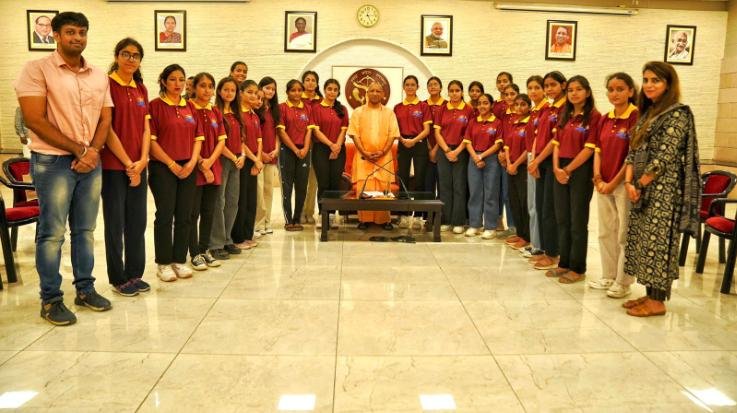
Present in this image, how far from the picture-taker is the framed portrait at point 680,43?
1004 cm

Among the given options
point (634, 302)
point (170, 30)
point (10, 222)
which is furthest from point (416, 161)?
point (170, 30)

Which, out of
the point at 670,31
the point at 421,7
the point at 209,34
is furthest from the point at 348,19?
the point at 670,31

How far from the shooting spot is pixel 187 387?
2.45 metres

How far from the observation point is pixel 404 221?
690cm

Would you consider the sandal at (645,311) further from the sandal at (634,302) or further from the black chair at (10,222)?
the black chair at (10,222)

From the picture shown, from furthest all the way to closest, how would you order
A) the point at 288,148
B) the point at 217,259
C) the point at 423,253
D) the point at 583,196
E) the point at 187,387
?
the point at 288,148 < the point at 423,253 < the point at 217,259 < the point at 583,196 < the point at 187,387

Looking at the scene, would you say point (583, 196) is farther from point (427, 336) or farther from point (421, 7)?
point (421, 7)

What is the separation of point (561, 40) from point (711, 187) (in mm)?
5519

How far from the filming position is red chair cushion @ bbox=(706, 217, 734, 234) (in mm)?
4285

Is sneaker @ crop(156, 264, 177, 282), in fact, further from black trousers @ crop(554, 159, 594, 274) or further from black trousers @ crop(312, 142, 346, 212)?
black trousers @ crop(554, 159, 594, 274)

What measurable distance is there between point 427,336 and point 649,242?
4.86 ft

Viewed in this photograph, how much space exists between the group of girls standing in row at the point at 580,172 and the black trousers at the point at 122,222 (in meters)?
2.93

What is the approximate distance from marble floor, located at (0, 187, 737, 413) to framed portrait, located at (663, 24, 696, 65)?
694 centimetres

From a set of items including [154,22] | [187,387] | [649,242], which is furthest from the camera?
[154,22]
